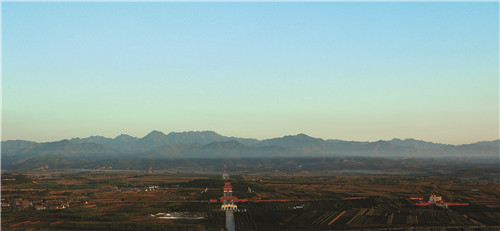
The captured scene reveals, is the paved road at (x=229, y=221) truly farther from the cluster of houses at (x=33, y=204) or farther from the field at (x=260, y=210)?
the cluster of houses at (x=33, y=204)

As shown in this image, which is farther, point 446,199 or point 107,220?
point 446,199

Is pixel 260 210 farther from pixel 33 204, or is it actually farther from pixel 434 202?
pixel 33 204

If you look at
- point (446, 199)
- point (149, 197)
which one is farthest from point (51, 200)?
point (446, 199)

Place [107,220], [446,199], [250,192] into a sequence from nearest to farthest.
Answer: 1. [107,220]
2. [446,199]
3. [250,192]

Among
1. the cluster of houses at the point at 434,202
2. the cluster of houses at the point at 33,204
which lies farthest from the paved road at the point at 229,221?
the cluster of houses at the point at 434,202

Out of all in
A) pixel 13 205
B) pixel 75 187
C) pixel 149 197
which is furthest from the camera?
pixel 75 187

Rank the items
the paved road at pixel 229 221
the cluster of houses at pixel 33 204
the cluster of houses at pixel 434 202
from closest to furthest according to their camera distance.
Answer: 1. the paved road at pixel 229 221
2. the cluster of houses at pixel 33 204
3. the cluster of houses at pixel 434 202

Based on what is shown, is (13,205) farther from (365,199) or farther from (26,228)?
(365,199)

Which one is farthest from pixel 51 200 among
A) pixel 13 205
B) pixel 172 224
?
pixel 172 224
